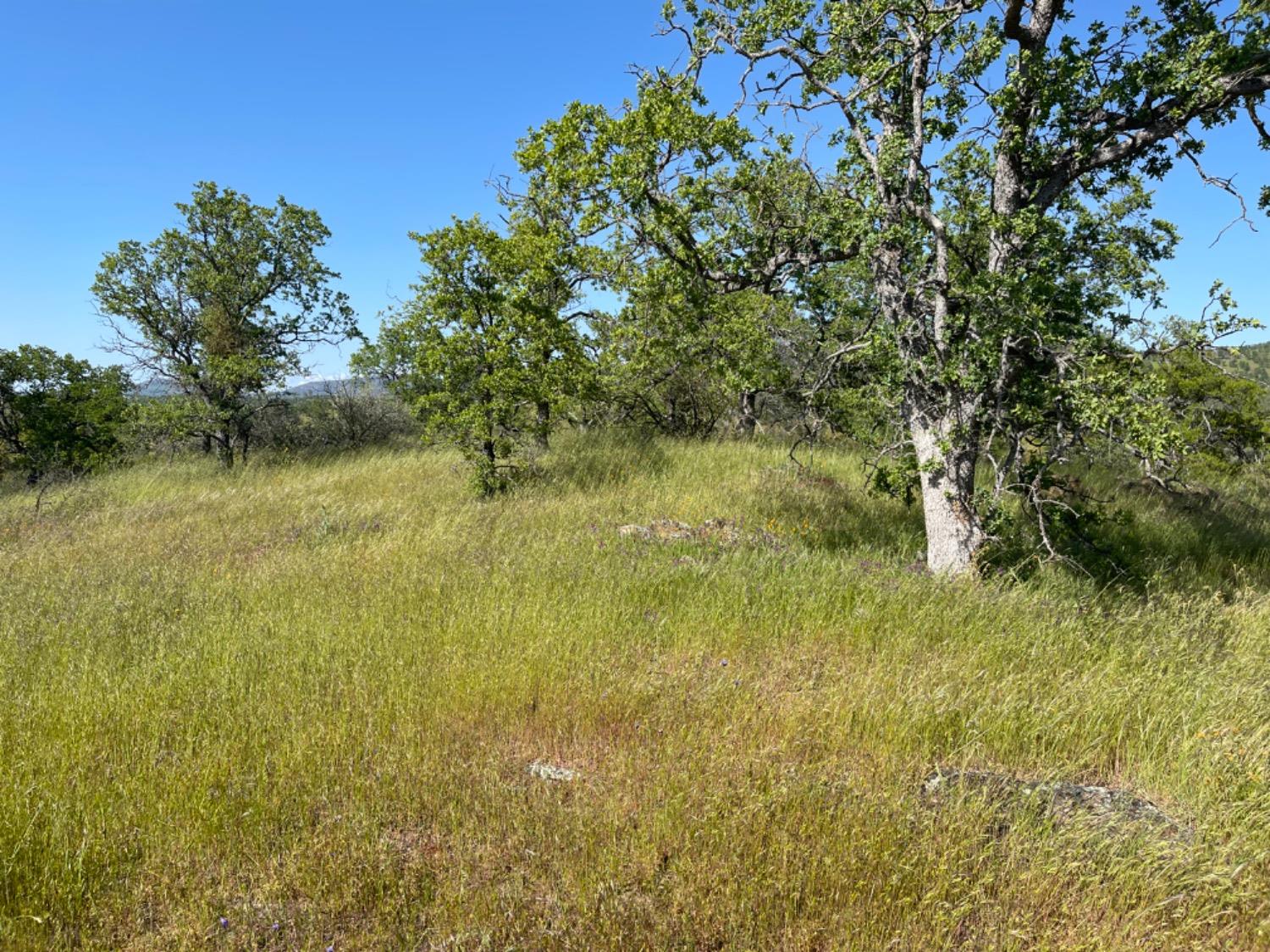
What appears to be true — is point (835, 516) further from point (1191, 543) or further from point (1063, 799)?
point (1063, 799)

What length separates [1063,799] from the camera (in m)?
2.89

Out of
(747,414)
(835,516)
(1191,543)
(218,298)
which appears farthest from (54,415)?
(1191,543)

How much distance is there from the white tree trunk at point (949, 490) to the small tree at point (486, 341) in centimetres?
592

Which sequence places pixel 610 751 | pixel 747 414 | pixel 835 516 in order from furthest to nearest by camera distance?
1. pixel 747 414
2. pixel 835 516
3. pixel 610 751

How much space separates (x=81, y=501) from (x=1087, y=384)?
15.6 metres

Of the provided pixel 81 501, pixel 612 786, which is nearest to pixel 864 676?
pixel 612 786

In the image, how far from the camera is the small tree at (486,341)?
9.53m

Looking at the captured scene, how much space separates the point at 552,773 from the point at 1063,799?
8.27ft

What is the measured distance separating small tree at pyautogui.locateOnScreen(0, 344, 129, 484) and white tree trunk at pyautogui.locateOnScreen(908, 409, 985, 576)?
18950mm

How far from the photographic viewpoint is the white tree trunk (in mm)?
5863

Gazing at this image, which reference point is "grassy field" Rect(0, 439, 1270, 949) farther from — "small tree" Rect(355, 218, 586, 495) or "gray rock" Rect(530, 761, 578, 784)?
"small tree" Rect(355, 218, 586, 495)

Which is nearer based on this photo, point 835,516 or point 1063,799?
point 1063,799

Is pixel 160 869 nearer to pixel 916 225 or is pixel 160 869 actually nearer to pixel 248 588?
pixel 248 588

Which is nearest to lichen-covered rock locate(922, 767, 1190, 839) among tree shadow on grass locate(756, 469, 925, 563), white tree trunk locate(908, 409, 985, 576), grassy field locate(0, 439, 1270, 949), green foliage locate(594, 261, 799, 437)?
grassy field locate(0, 439, 1270, 949)
